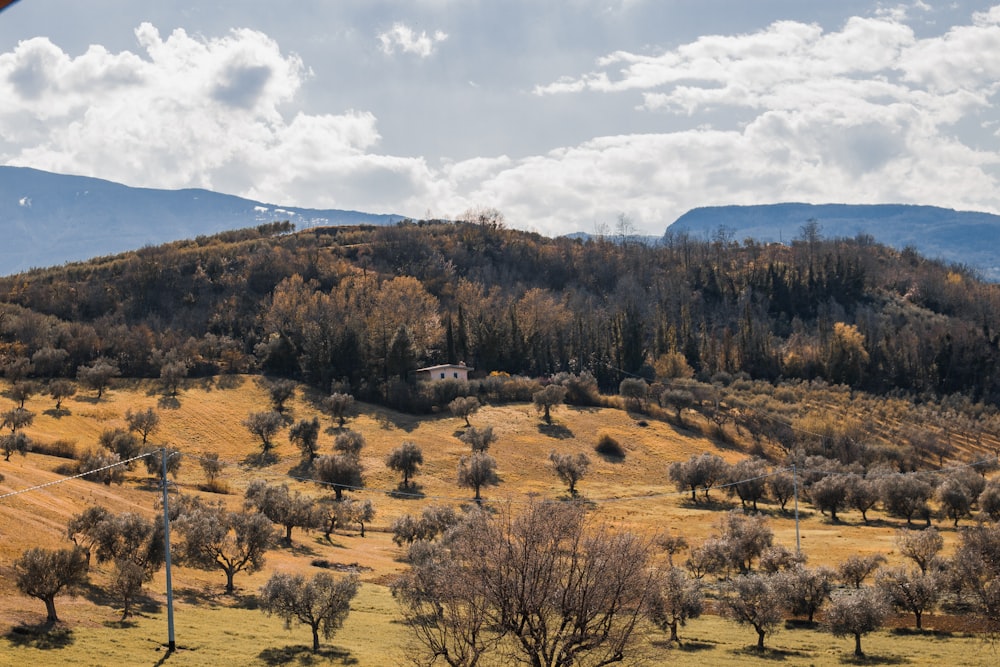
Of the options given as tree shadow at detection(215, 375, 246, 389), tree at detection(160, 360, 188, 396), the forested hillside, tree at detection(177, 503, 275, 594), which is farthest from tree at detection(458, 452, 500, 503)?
tree shadow at detection(215, 375, 246, 389)

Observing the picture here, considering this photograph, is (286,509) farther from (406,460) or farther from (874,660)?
(874,660)

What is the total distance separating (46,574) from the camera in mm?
38938

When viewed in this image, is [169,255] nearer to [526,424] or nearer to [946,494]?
[526,424]

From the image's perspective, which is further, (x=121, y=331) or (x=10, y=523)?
(x=121, y=331)

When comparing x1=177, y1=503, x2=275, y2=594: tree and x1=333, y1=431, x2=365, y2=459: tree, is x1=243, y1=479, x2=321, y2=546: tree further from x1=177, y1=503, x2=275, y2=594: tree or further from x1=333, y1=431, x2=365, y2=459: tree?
x1=333, y1=431, x2=365, y2=459: tree

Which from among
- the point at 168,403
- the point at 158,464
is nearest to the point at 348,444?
the point at 158,464

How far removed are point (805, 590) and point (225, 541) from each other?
37466 millimetres

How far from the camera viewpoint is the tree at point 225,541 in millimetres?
51625

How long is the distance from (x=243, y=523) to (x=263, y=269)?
134413 millimetres

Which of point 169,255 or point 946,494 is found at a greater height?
point 169,255

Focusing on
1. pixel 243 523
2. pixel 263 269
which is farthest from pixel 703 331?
pixel 243 523

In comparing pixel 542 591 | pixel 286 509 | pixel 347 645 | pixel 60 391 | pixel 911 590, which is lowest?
pixel 347 645

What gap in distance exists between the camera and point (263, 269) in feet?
590

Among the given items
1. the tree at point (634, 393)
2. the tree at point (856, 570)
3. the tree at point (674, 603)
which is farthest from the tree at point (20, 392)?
the tree at point (856, 570)
